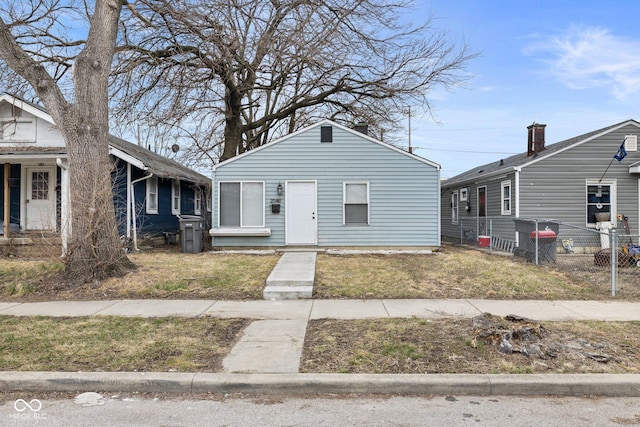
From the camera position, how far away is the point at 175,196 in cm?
1875

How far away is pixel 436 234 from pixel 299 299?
692cm

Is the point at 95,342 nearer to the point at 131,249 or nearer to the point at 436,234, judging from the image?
the point at 131,249

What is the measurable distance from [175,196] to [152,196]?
2.52 meters

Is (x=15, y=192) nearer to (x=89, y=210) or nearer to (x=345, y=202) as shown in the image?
(x=89, y=210)

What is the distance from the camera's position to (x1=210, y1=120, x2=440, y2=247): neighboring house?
45.0 ft

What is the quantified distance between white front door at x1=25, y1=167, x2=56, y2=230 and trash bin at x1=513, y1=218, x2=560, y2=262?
14161mm

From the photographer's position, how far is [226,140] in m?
→ 19.5

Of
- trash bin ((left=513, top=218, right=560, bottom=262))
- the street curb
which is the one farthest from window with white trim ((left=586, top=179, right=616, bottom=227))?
the street curb

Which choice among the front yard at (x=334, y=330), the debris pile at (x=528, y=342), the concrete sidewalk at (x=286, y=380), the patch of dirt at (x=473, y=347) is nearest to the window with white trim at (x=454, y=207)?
the front yard at (x=334, y=330)

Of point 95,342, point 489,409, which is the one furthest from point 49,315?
point 489,409

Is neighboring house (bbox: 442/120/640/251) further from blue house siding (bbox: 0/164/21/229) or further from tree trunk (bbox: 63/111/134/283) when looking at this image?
blue house siding (bbox: 0/164/21/229)

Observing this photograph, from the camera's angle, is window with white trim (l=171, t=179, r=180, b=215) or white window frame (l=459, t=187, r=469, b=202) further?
white window frame (l=459, t=187, r=469, b=202)

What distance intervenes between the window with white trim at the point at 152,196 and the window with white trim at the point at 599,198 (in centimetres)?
1518

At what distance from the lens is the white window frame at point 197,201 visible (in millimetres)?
21709
